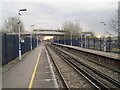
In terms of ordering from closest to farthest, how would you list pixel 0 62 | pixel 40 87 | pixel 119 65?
pixel 40 87, pixel 0 62, pixel 119 65

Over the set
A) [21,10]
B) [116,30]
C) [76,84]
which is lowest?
[76,84]

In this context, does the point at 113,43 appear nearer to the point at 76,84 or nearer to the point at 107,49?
the point at 107,49

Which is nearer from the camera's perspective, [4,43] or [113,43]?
[4,43]

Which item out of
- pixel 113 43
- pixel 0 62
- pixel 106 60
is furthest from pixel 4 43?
pixel 113 43

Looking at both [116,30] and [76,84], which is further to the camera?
[116,30]

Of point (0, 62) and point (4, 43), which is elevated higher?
point (4, 43)

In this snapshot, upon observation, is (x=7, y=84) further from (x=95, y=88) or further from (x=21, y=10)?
(x=21, y=10)

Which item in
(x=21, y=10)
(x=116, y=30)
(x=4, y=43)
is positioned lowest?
(x=4, y=43)

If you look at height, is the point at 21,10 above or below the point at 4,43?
above

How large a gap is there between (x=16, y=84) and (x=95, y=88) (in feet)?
12.7

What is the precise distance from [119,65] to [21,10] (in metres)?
12.3

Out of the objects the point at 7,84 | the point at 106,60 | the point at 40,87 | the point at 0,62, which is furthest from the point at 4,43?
the point at 106,60

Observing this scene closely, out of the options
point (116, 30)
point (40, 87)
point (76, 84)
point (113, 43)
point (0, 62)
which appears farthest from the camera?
point (113, 43)

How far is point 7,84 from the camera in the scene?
30.2 feet
